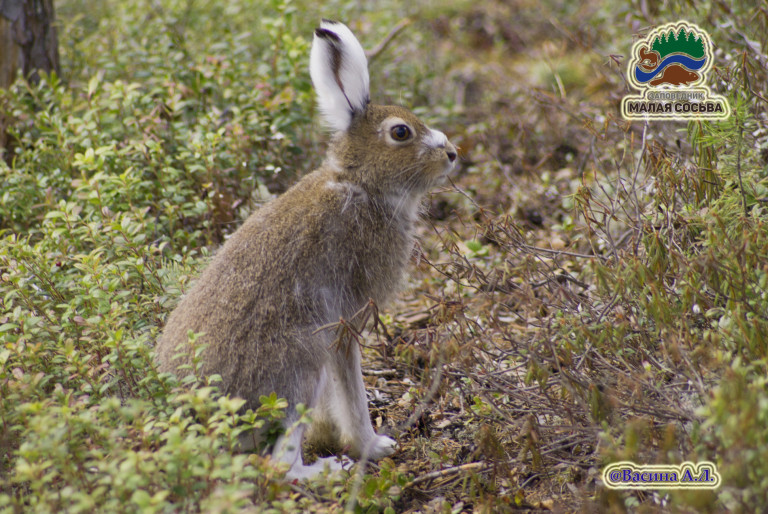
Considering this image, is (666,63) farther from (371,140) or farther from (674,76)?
(371,140)

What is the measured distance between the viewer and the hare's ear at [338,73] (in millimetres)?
4637

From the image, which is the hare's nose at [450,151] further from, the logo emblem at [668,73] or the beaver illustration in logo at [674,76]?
the beaver illustration in logo at [674,76]

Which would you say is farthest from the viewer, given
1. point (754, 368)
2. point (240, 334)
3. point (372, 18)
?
point (372, 18)

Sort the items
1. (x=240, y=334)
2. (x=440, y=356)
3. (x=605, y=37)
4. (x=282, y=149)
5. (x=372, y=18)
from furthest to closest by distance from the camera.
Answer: (x=372, y=18) < (x=605, y=37) < (x=282, y=149) < (x=240, y=334) < (x=440, y=356)

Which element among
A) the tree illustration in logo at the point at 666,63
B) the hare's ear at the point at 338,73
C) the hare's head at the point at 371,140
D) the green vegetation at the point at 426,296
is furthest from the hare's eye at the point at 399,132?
the tree illustration in logo at the point at 666,63

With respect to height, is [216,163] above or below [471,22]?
below

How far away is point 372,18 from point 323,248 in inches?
282

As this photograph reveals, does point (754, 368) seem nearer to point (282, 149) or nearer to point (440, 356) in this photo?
point (440, 356)

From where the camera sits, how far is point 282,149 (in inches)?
272

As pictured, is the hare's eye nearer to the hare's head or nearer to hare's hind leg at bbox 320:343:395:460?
the hare's head


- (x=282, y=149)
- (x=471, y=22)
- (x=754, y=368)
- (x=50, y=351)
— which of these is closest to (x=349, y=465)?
(x=50, y=351)

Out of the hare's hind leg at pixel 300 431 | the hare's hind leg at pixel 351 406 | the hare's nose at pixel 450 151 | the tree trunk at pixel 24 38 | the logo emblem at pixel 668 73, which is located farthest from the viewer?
the tree trunk at pixel 24 38

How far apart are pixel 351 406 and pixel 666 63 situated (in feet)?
11.2

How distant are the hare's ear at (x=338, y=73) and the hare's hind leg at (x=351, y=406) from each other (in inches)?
65.2
